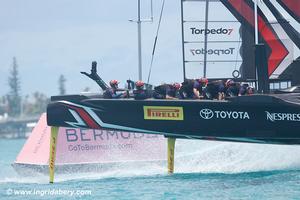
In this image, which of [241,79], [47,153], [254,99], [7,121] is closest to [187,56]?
[241,79]

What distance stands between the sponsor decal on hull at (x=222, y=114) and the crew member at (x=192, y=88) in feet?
2.85

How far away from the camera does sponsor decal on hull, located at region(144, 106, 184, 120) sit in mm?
17531

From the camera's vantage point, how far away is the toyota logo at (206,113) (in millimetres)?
17328

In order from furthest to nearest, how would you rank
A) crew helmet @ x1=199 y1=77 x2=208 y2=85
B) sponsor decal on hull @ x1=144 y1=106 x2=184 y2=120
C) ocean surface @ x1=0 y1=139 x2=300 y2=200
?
crew helmet @ x1=199 y1=77 x2=208 y2=85 → sponsor decal on hull @ x1=144 y1=106 x2=184 y2=120 → ocean surface @ x1=0 y1=139 x2=300 y2=200

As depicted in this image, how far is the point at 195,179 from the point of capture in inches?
727

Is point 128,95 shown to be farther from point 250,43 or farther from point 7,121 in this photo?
point 7,121

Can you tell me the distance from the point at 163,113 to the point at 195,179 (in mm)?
1531

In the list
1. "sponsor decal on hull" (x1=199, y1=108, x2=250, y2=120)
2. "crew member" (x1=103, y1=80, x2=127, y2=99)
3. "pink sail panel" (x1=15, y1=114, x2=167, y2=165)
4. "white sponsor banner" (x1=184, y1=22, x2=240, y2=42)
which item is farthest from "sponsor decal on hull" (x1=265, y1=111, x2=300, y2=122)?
"pink sail panel" (x1=15, y1=114, x2=167, y2=165)

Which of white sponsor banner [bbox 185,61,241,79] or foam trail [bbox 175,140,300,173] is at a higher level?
white sponsor banner [bbox 185,61,241,79]

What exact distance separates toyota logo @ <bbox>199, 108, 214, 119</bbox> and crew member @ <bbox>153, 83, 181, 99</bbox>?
994 mm

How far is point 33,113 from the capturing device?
120625 millimetres

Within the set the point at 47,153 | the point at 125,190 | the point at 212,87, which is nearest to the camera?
the point at 125,190

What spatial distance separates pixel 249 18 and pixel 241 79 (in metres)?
1.14

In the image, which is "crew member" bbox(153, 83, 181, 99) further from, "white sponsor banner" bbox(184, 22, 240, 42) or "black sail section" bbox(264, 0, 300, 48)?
"black sail section" bbox(264, 0, 300, 48)
